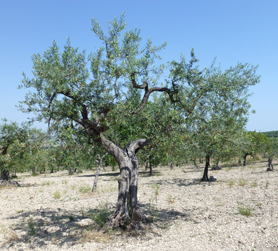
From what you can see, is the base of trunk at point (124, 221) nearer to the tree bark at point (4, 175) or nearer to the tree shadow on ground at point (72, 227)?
the tree shadow on ground at point (72, 227)

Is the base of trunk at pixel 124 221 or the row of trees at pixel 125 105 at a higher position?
the row of trees at pixel 125 105

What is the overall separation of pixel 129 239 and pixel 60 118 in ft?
17.2

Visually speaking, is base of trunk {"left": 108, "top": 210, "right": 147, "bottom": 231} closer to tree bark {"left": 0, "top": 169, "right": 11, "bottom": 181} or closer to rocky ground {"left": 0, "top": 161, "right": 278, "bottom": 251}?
rocky ground {"left": 0, "top": 161, "right": 278, "bottom": 251}

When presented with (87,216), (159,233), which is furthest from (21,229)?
(159,233)

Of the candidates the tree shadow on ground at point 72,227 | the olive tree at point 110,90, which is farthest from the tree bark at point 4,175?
the olive tree at point 110,90

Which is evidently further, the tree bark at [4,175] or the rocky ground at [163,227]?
the tree bark at [4,175]

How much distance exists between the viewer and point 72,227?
32.6 ft

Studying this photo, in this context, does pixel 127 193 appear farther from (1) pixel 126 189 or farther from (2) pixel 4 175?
(2) pixel 4 175

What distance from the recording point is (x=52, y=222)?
10.8 meters

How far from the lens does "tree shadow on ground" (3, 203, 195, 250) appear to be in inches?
343

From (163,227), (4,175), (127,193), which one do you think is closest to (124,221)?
(127,193)

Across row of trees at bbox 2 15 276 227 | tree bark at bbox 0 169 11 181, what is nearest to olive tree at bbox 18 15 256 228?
row of trees at bbox 2 15 276 227

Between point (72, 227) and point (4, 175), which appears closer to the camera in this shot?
point (72, 227)

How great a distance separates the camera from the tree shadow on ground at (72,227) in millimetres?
8703
